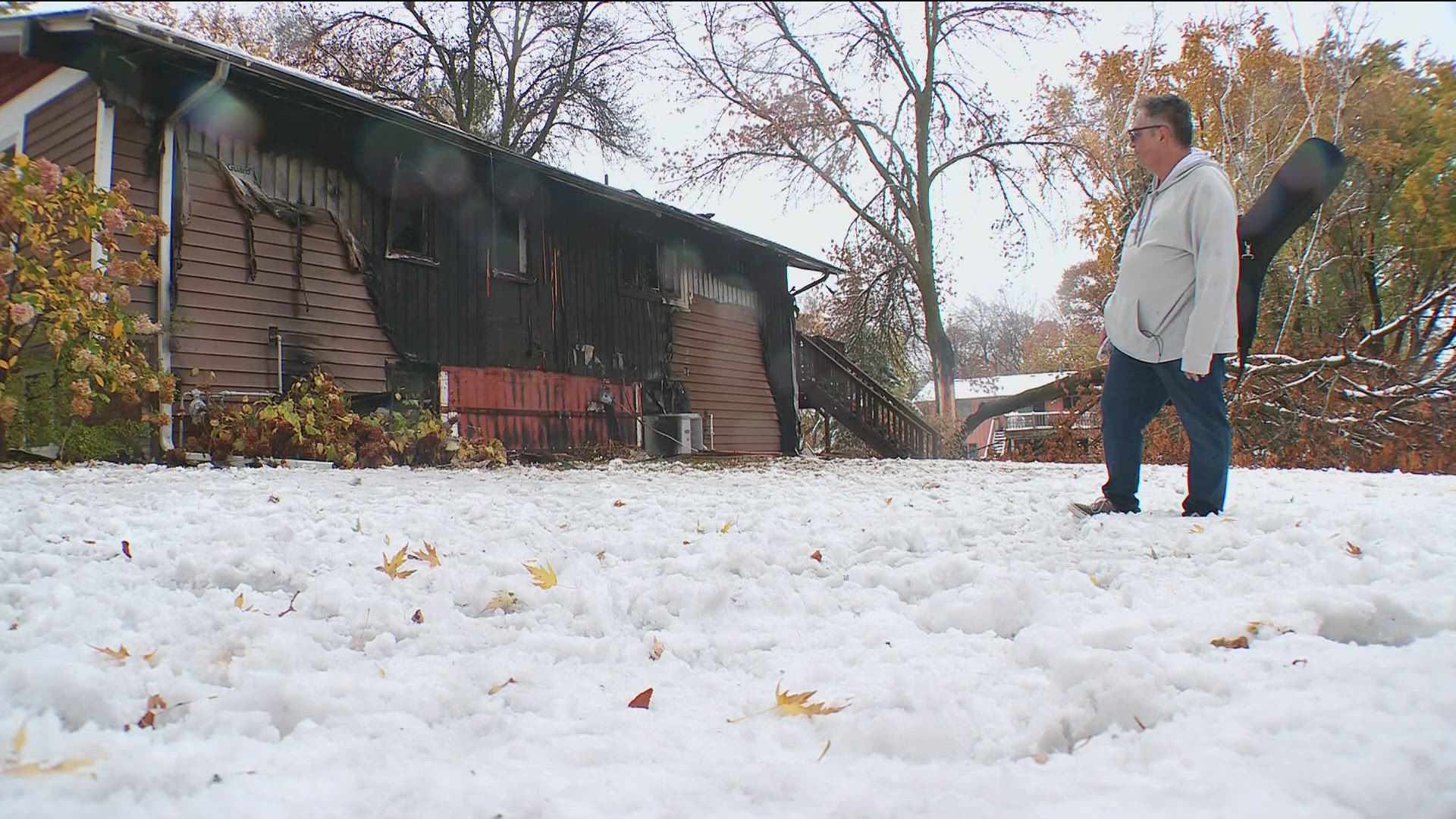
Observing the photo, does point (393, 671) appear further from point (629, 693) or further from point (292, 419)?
point (292, 419)

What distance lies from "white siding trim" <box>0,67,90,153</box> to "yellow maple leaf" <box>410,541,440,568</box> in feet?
21.3

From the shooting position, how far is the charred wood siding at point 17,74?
6.70 m

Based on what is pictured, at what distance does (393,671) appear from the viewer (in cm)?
156

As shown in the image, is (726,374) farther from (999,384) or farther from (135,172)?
(999,384)

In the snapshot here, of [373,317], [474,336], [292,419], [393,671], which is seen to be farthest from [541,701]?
[474,336]

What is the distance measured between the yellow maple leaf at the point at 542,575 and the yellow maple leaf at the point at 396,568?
350 millimetres

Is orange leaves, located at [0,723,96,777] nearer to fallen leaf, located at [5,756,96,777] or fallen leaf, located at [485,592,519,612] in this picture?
fallen leaf, located at [5,756,96,777]

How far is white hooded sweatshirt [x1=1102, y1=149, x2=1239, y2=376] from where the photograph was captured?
9.78 feet

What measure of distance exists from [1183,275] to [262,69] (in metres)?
7.06

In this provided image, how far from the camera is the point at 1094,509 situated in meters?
3.39

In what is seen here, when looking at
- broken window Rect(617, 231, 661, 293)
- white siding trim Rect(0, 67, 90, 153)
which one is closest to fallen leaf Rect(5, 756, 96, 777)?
white siding trim Rect(0, 67, 90, 153)

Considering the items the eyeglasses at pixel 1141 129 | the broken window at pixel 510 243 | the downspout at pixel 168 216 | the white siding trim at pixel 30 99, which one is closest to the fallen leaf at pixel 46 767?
the eyeglasses at pixel 1141 129

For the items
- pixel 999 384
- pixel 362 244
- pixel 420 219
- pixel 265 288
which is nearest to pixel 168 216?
pixel 265 288

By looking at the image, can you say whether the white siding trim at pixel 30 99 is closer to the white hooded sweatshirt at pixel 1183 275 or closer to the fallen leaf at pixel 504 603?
the fallen leaf at pixel 504 603
